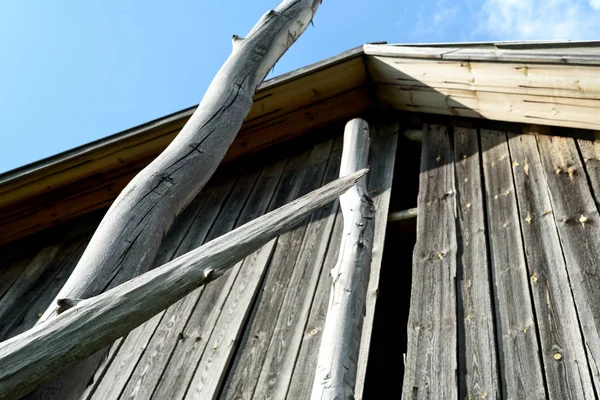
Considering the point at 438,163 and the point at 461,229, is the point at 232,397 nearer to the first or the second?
the point at 461,229

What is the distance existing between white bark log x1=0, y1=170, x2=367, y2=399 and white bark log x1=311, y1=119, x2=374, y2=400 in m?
0.68

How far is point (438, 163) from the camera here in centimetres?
505

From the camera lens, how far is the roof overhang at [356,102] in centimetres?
434

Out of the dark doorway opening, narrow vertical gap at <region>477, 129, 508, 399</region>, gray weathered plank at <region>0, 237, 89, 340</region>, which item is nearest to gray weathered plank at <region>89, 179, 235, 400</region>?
gray weathered plank at <region>0, 237, 89, 340</region>

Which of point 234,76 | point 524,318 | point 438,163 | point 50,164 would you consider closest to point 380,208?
point 438,163

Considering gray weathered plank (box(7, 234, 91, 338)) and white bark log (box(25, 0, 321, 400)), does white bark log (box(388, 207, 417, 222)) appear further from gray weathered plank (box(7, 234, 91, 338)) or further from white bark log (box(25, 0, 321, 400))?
gray weathered plank (box(7, 234, 91, 338))

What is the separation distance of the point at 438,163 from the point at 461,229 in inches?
36.8

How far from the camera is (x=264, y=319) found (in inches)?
159

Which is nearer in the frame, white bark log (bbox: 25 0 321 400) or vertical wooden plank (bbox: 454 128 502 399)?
white bark log (bbox: 25 0 321 400)

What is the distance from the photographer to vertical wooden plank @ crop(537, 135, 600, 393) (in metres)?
3.21

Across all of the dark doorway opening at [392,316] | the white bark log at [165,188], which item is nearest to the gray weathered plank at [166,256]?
the dark doorway opening at [392,316]

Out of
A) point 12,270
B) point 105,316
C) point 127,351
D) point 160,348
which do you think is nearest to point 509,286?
point 160,348

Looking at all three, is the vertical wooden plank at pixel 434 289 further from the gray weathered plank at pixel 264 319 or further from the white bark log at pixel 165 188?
the white bark log at pixel 165 188

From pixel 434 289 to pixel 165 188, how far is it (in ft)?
7.19
